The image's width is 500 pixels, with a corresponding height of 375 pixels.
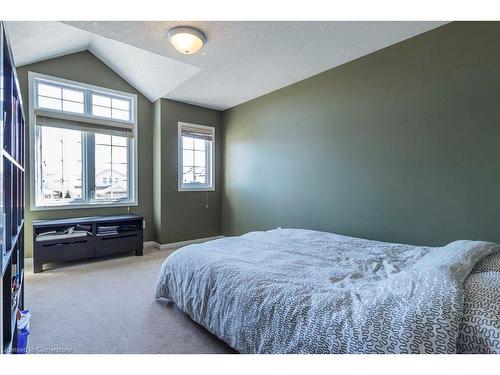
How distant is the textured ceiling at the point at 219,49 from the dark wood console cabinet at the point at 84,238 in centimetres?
207

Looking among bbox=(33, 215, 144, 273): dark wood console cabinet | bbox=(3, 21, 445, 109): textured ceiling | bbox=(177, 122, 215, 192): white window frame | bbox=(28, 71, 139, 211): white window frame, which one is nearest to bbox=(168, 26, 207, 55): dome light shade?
bbox=(3, 21, 445, 109): textured ceiling

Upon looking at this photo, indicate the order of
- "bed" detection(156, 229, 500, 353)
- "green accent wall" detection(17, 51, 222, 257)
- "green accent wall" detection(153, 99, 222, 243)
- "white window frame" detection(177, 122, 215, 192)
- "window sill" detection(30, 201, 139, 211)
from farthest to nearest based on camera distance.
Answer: "white window frame" detection(177, 122, 215, 192)
"green accent wall" detection(153, 99, 222, 243)
"green accent wall" detection(17, 51, 222, 257)
"window sill" detection(30, 201, 139, 211)
"bed" detection(156, 229, 500, 353)

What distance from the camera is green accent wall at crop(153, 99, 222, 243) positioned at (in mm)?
4285

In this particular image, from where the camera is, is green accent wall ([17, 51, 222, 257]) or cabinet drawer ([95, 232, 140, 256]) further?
green accent wall ([17, 51, 222, 257])

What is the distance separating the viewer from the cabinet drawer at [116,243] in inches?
142

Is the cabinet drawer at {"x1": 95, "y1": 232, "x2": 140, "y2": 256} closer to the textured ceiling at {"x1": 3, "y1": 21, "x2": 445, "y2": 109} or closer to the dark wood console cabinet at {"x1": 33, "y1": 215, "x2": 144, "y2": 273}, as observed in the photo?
the dark wood console cabinet at {"x1": 33, "y1": 215, "x2": 144, "y2": 273}

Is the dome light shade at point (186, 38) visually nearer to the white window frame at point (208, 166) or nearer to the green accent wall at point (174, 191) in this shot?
the green accent wall at point (174, 191)

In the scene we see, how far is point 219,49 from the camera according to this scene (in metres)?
2.71

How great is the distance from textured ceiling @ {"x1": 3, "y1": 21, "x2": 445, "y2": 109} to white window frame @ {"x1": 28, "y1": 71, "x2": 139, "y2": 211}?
292 millimetres

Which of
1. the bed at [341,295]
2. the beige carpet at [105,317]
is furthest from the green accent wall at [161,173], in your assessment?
the bed at [341,295]

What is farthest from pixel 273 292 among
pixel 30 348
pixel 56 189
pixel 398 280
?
pixel 56 189

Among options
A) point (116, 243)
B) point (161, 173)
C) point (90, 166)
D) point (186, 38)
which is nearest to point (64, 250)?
point (116, 243)

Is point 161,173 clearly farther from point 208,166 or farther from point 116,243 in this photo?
point 116,243
